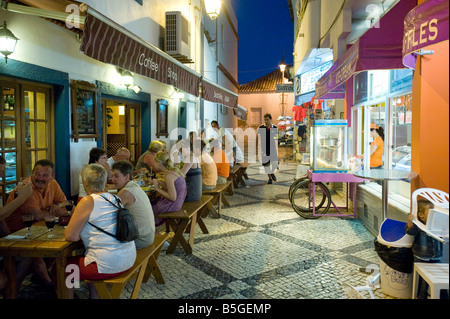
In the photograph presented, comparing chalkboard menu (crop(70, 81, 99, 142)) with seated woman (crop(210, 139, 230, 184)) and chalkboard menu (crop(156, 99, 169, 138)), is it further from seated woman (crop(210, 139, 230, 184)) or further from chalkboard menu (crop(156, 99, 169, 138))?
chalkboard menu (crop(156, 99, 169, 138))

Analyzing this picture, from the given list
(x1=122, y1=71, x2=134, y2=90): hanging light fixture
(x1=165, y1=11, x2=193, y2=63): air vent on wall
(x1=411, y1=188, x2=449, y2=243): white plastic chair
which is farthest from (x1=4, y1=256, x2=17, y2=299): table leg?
(x1=165, y1=11, x2=193, y2=63): air vent on wall

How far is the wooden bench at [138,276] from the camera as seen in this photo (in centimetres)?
318

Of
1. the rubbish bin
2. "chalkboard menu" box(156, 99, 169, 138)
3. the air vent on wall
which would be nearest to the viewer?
the rubbish bin

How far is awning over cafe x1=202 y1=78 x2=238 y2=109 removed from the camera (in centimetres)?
850

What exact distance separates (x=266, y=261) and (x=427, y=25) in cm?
334

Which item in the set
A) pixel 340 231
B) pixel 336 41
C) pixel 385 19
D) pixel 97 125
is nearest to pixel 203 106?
pixel 336 41

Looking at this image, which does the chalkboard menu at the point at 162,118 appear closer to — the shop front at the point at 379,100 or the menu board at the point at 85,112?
the menu board at the point at 85,112

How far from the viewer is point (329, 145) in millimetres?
7883

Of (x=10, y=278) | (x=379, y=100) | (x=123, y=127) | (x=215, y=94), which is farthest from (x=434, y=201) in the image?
(x=123, y=127)

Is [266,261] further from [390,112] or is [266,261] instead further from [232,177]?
[232,177]

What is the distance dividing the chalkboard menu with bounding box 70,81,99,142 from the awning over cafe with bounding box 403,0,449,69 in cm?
488

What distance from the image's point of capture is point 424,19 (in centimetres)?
278
